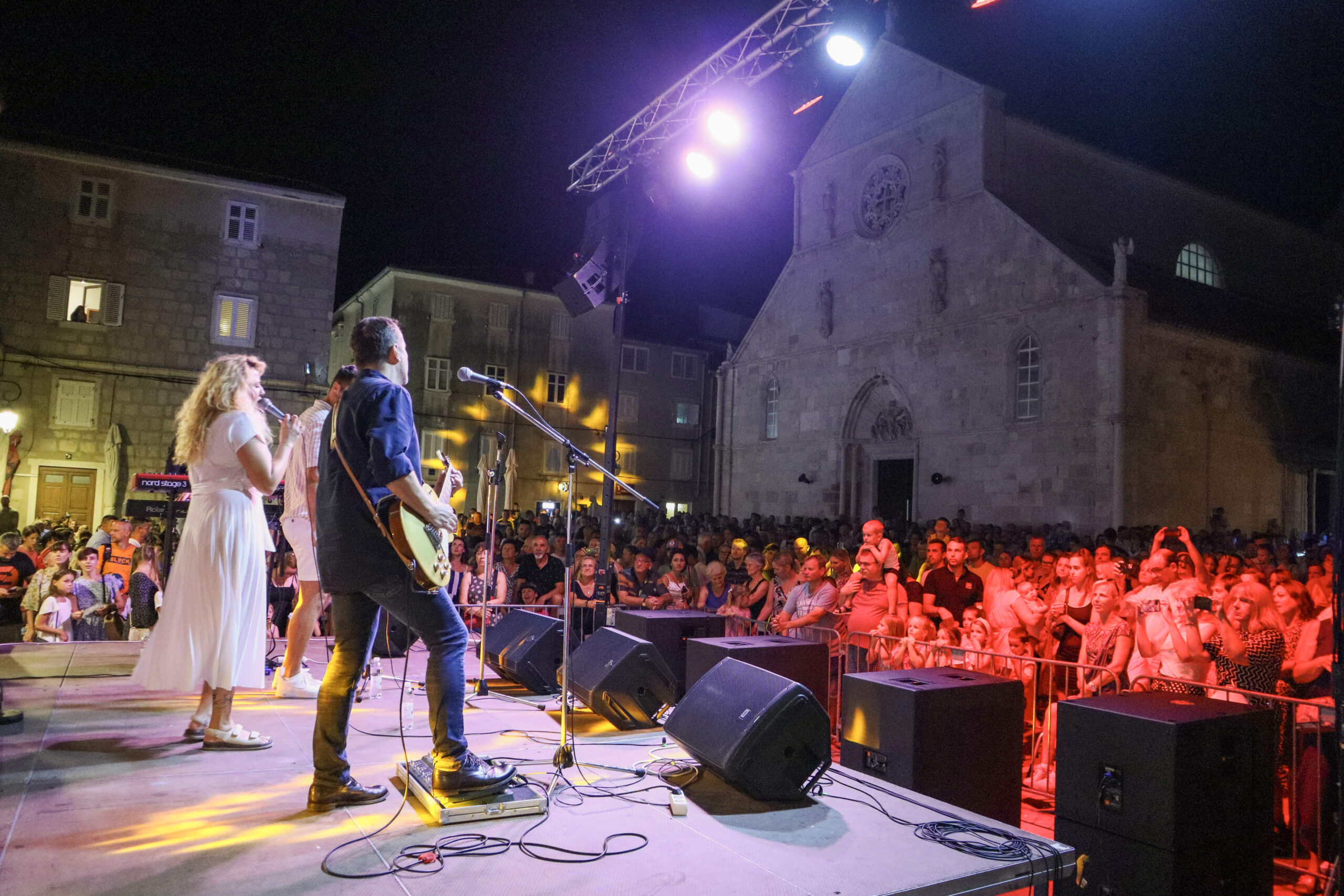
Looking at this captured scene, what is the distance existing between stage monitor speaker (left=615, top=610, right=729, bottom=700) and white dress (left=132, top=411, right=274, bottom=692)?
298cm

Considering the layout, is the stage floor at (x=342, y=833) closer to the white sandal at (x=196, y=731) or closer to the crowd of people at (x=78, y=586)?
the white sandal at (x=196, y=731)

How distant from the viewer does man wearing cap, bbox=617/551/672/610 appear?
962cm

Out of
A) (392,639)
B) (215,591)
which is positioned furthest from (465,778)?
(392,639)

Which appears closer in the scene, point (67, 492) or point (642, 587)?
point (642, 587)

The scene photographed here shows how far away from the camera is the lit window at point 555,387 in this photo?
34312 mm

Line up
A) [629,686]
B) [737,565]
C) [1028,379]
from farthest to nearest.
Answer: [1028,379]
[737,565]
[629,686]

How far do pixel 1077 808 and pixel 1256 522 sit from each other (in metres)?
21.7

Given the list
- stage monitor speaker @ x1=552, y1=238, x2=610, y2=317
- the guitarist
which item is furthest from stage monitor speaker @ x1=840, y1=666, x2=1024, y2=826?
stage monitor speaker @ x1=552, y1=238, x2=610, y2=317

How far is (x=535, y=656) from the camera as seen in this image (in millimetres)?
6086

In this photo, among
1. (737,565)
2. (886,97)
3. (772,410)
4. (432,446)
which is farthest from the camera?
(432,446)

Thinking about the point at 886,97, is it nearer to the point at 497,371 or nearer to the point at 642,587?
the point at 497,371

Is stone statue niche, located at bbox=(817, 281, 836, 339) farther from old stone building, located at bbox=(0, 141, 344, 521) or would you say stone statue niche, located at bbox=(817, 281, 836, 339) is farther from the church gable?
old stone building, located at bbox=(0, 141, 344, 521)

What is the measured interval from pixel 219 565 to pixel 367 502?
135 cm

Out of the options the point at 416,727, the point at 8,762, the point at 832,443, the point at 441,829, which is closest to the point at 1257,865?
the point at 441,829
